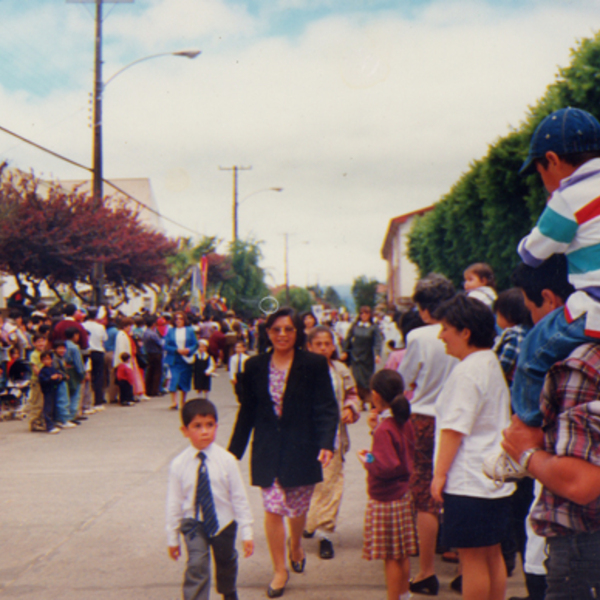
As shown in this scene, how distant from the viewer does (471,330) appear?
345 centimetres

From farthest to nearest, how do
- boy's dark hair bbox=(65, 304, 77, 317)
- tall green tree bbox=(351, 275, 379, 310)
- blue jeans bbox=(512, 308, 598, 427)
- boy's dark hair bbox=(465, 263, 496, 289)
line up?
tall green tree bbox=(351, 275, 379, 310)
boy's dark hair bbox=(65, 304, 77, 317)
boy's dark hair bbox=(465, 263, 496, 289)
blue jeans bbox=(512, 308, 598, 427)

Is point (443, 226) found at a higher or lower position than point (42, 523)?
higher

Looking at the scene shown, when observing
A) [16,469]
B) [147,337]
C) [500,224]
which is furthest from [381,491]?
[500,224]

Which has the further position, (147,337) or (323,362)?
(147,337)

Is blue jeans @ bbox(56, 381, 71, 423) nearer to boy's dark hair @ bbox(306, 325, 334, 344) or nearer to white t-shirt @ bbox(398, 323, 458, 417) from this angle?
boy's dark hair @ bbox(306, 325, 334, 344)

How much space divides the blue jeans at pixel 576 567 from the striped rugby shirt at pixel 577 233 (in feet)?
1.95

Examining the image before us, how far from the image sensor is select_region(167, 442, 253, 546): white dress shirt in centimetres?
371

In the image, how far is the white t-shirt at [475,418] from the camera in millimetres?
3354

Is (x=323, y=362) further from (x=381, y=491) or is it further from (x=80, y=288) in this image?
(x=80, y=288)

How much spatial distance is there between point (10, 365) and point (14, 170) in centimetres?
1563

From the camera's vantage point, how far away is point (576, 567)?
6.48 ft

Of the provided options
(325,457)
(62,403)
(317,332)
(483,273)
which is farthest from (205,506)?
(62,403)

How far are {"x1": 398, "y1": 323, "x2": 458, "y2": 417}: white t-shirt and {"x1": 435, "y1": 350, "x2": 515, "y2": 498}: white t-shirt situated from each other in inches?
53.9

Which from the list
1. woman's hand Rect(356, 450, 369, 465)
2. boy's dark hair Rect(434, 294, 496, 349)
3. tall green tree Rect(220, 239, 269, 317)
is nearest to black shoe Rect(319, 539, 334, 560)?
woman's hand Rect(356, 450, 369, 465)
